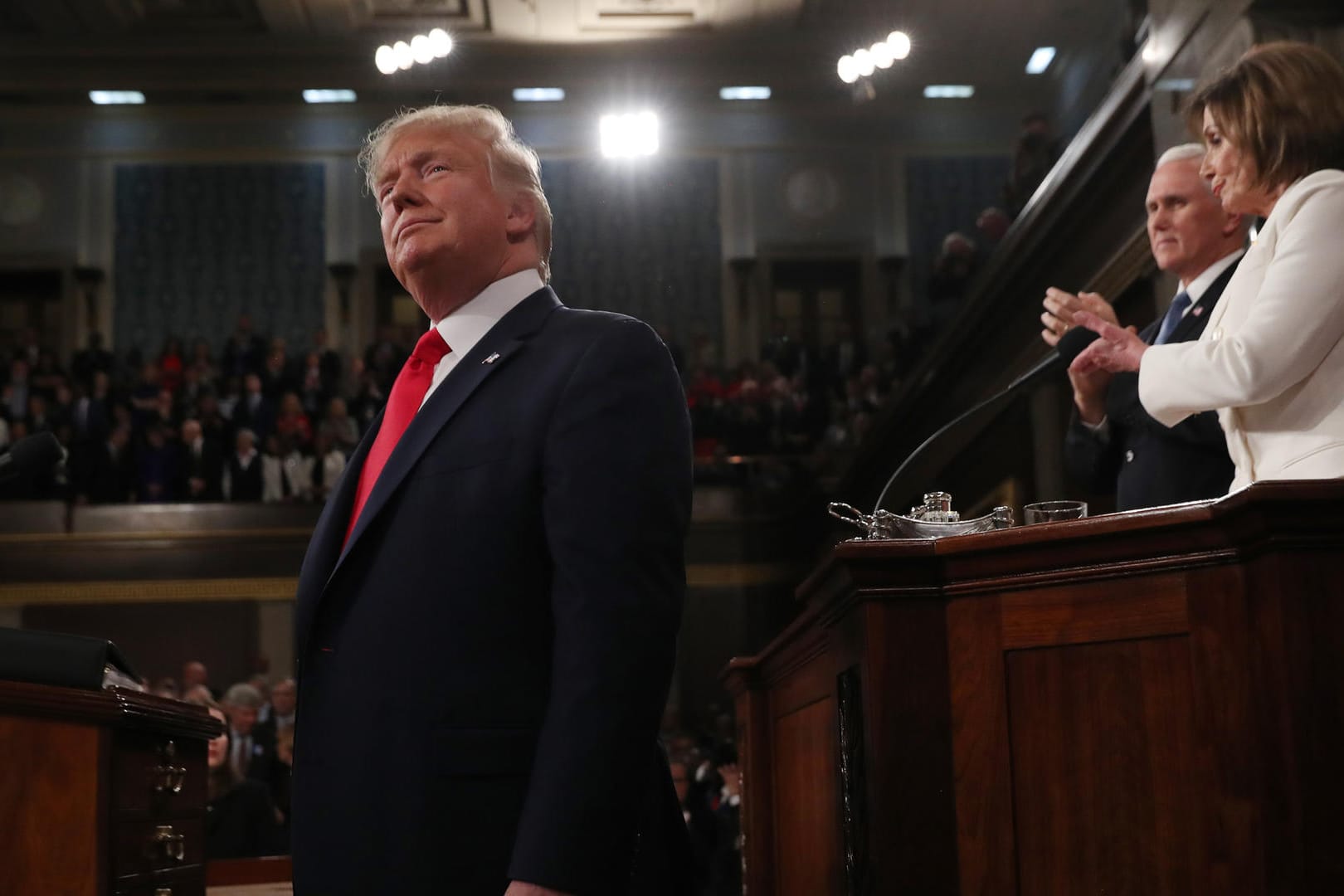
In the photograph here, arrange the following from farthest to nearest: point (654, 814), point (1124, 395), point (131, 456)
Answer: point (131, 456) → point (1124, 395) → point (654, 814)

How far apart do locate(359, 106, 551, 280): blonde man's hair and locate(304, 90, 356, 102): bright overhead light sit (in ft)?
38.7

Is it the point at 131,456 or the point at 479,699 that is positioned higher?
the point at 131,456

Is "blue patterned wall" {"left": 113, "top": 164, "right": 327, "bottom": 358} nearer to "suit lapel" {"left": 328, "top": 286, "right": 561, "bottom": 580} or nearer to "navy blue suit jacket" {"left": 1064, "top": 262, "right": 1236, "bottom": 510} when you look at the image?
"navy blue suit jacket" {"left": 1064, "top": 262, "right": 1236, "bottom": 510}

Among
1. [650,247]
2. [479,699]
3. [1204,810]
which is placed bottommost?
[1204,810]

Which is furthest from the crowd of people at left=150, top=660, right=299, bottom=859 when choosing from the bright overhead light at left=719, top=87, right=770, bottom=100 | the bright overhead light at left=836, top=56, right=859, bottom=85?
the bright overhead light at left=836, top=56, right=859, bottom=85

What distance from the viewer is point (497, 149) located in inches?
63.3

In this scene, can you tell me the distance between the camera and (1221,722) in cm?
126

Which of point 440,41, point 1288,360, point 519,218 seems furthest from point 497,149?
point 440,41

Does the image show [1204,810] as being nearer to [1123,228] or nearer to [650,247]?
[1123,228]

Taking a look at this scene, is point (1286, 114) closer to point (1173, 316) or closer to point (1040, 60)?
point (1173, 316)

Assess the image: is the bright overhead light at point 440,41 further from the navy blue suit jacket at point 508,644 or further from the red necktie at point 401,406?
the navy blue suit jacket at point 508,644

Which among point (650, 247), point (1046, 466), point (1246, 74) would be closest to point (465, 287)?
point (1246, 74)

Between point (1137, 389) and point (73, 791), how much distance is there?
1.64m

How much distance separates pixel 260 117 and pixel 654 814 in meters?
12.9
